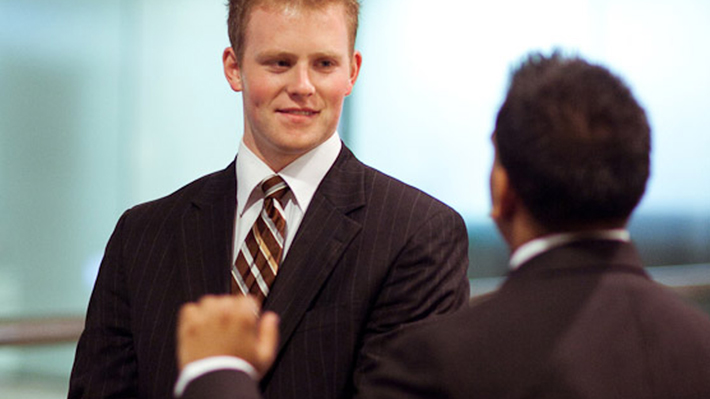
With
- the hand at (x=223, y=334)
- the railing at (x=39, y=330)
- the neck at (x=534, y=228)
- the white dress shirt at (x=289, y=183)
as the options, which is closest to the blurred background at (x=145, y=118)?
the railing at (x=39, y=330)

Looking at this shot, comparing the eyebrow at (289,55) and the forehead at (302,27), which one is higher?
the forehead at (302,27)

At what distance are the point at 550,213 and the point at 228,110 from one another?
2794 mm

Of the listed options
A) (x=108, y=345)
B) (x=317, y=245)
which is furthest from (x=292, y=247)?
(x=108, y=345)

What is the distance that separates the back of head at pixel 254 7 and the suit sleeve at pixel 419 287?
0.38m

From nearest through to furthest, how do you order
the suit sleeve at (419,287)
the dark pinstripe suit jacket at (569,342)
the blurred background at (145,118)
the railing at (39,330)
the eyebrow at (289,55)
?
the dark pinstripe suit jacket at (569,342), the suit sleeve at (419,287), the eyebrow at (289,55), the railing at (39,330), the blurred background at (145,118)

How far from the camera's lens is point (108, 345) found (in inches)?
66.1

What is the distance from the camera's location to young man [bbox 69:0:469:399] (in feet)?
5.07

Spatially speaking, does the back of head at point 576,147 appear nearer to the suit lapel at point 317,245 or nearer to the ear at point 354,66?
the suit lapel at point 317,245

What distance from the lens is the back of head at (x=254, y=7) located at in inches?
64.3

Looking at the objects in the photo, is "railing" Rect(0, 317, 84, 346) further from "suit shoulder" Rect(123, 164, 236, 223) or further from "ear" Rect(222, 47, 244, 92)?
"ear" Rect(222, 47, 244, 92)

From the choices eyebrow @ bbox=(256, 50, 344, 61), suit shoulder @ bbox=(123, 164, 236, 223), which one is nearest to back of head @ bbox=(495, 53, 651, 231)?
eyebrow @ bbox=(256, 50, 344, 61)

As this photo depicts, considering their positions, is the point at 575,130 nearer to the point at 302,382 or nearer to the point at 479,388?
the point at 479,388

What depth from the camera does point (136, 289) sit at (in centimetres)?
168

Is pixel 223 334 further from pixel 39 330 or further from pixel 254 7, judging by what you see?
pixel 39 330
